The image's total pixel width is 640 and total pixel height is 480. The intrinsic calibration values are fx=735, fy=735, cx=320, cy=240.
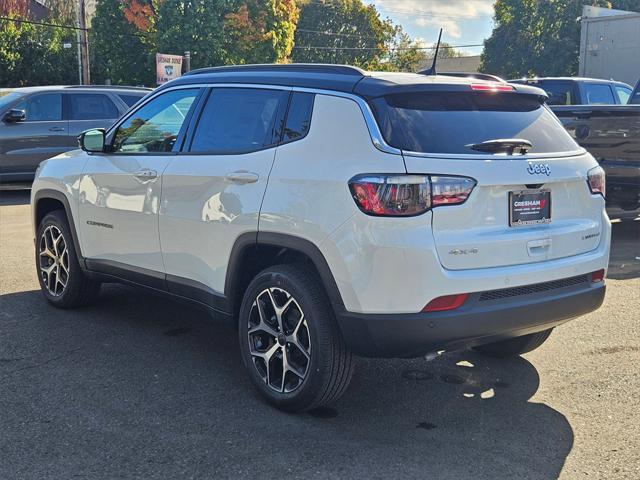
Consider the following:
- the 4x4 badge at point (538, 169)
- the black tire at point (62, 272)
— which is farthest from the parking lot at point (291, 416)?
the 4x4 badge at point (538, 169)

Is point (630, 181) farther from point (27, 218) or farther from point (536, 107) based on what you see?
point (27, 218)

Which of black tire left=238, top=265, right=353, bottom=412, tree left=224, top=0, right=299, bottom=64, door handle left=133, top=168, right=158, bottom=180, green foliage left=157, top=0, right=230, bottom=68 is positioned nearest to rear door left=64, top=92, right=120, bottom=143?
door handle left=133, top=168, right=158, bottom=180

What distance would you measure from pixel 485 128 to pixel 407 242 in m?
0.88

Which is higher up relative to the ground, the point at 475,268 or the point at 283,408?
the point at 475,268

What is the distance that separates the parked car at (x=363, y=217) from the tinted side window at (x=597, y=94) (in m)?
7.37

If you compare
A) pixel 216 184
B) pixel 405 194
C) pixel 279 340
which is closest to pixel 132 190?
pixel 216 184

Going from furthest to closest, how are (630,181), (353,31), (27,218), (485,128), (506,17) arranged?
1. (353,31)
2. (506,17)
3. (27,218)
4. (630,181)
5. (485,128)

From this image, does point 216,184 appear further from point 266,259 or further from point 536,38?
point 536,38

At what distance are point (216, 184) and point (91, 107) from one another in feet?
32.3

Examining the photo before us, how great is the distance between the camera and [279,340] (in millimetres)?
4059

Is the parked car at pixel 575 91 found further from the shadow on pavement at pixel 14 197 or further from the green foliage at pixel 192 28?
the green foliage at pixel 192 28

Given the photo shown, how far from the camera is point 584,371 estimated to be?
4707 mm

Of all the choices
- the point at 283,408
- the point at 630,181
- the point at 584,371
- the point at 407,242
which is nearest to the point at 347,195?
the point at 407,242

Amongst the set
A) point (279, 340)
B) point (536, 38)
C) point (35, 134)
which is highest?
point (536, 38)
